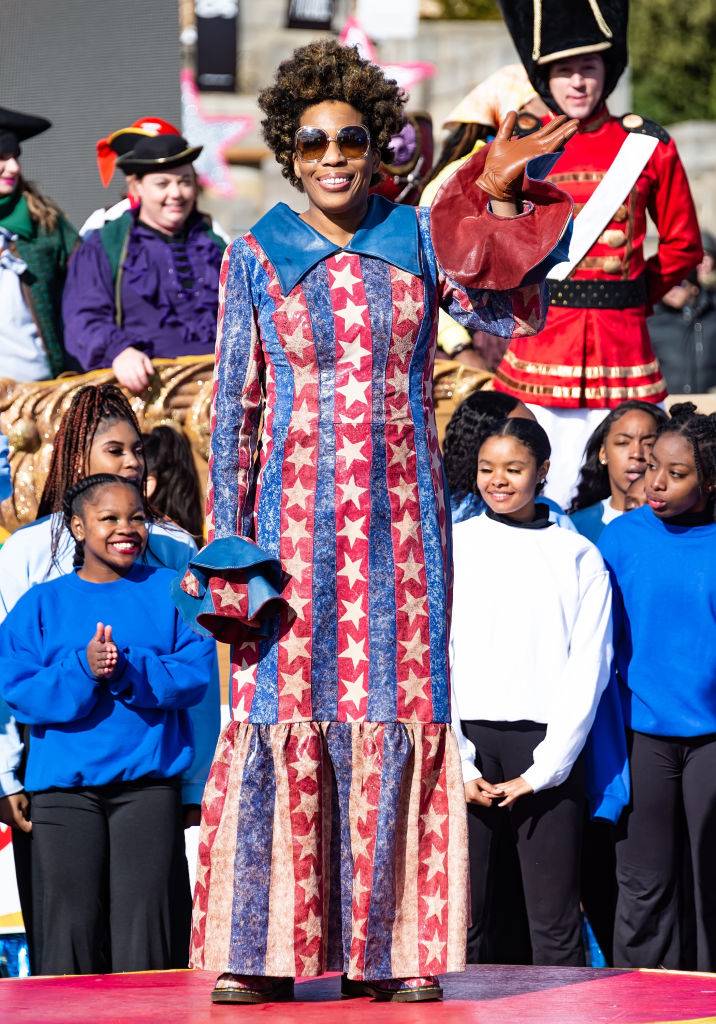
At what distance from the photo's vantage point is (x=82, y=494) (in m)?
5.37

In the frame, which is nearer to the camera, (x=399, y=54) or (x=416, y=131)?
(x=416, y=131)

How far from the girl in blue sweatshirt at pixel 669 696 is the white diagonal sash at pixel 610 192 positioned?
100cm

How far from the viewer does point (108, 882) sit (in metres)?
5.12

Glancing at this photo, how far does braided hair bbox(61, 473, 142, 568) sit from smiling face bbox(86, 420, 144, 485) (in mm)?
305

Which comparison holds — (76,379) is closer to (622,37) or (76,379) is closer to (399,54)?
(622,37)

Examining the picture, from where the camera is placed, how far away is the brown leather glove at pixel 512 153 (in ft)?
13.3

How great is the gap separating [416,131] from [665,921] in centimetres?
405

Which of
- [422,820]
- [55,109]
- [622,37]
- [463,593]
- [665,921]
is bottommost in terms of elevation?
[665,921]

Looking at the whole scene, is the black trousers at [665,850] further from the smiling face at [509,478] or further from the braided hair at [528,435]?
the braided hair at [528,435]

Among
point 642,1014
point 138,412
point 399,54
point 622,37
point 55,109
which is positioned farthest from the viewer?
point 399,54

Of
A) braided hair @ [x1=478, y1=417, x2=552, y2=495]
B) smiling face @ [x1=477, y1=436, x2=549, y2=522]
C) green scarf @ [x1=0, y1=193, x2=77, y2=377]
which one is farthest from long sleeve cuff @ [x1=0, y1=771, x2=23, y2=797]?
green scarf @ [x1=0, y1=193, x2=77, y2=377]

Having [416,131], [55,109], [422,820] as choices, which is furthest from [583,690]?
[55,109]

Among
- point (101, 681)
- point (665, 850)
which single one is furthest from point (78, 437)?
point (665, 850)

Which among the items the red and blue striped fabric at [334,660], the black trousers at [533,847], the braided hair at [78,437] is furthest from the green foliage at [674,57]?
the red and blue striped fabric at [334,660]
